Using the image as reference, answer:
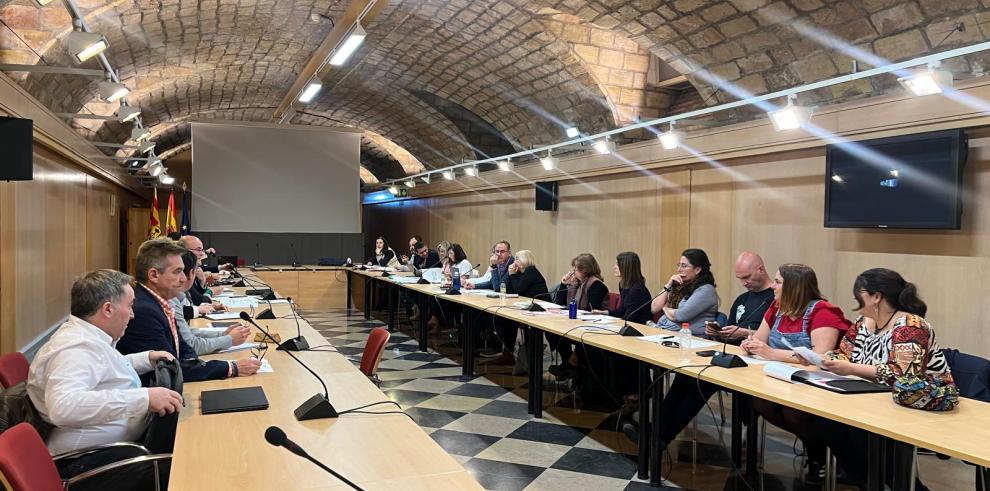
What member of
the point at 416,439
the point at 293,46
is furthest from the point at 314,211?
the point at 416,439

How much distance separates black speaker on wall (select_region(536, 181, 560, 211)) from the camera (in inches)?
350

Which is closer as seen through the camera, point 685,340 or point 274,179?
point 685,340

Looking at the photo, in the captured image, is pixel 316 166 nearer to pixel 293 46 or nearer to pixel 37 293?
pixel 293 46

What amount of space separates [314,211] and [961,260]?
10.3m

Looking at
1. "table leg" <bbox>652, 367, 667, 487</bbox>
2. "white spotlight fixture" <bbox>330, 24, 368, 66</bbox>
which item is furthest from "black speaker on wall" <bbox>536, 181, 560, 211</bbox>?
"table leg" <bbox>652, 367, 667, 487</bbox>

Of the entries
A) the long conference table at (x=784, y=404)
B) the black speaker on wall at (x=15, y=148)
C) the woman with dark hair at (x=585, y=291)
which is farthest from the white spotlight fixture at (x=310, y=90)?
the long conference table at (x=784, y=404)

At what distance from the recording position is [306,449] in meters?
1.97

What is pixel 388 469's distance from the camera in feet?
5.98

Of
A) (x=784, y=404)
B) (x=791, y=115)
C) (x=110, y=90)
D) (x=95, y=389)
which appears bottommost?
(x=784, y=404)

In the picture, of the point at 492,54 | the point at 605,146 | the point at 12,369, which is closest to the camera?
the point at 12,369

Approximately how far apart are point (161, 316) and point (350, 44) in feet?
12.0

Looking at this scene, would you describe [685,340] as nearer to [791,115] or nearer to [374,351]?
[374,351]

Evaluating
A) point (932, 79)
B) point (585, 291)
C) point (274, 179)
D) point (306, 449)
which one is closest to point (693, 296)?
point (585, 291)

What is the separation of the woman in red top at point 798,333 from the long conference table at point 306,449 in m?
2.06
